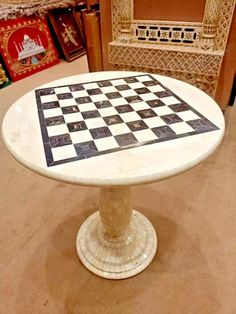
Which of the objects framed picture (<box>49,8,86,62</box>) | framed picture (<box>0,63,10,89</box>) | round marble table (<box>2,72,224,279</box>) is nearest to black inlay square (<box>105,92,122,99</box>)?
round marble table (<box>2,72,224,279</box>)

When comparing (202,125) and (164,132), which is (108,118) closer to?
(164,132)

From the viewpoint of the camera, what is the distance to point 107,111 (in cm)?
97

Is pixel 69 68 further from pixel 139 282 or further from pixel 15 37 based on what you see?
pixel 139 282

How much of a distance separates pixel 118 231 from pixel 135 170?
1.87 ft

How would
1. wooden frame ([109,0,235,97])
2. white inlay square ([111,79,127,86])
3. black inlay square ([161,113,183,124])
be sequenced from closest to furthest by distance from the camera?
black inlay square ([161,113,183,124]) → white inlay square ([111,79,127,86]) → wooden frame ([109,0,235,97])

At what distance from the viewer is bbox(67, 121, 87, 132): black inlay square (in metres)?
0.87

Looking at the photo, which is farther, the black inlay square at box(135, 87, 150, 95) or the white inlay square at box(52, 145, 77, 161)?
the black inlay square at box(135, 87, 150, 95)

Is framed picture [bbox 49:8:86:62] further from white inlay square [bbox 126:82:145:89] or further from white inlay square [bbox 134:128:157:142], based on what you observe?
white inlay square [bbox 134:128:157:142]

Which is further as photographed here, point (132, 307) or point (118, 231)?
point (118, 231)

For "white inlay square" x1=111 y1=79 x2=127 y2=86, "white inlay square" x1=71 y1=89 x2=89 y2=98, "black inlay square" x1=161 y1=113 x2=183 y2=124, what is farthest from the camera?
"white inlay square" x1=111 y1=79 x2=127 y2=86

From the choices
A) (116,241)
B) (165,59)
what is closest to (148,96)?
(116,241)

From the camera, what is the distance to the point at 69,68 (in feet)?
11.0

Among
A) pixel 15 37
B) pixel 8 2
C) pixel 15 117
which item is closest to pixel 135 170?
pixel 15 117

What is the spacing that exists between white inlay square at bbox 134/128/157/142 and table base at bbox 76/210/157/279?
54 centimetres
